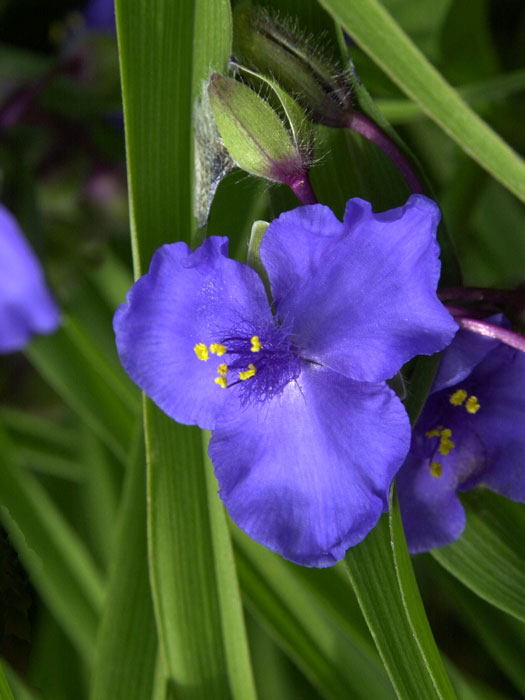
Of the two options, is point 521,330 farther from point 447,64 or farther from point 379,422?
point 447,64

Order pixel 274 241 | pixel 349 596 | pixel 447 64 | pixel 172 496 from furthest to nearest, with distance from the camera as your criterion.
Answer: pixel 447 64
pixel 349 596
pixel 172 496
pixel 274 241

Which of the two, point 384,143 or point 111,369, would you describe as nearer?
point 384,143

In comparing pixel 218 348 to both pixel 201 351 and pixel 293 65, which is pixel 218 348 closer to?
pixel 201 351

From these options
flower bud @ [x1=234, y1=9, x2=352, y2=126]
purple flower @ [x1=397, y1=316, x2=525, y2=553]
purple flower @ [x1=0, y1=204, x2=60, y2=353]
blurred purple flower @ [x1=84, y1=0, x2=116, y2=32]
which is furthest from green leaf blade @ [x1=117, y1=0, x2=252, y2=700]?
blurred purple flower @ [x1=84, y1=0, x2=116, y2=32]

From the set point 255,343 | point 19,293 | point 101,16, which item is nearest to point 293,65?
point 255,343

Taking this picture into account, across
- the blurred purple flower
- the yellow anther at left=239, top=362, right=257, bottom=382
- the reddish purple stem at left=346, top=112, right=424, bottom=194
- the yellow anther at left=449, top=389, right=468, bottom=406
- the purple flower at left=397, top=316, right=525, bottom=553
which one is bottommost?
the purple flower at left=397, top=316, right=525, bottom=553

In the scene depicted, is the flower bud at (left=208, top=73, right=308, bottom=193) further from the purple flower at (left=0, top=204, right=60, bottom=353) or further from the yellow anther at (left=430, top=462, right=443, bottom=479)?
the purple flower at (left=0, top=204, right=60, bottom=353)

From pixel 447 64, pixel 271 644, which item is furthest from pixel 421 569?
pixel 447 64
